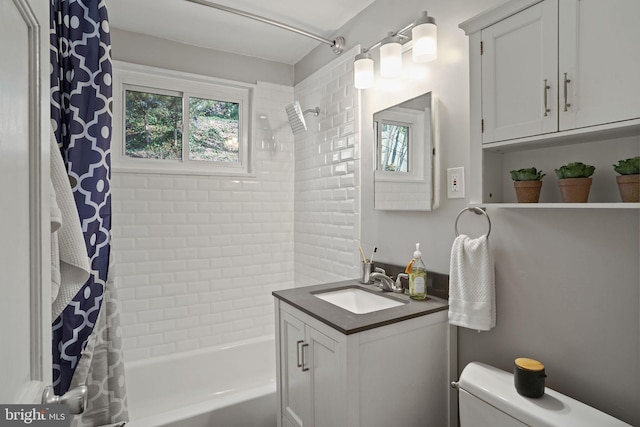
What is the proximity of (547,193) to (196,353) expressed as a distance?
99.7 inches

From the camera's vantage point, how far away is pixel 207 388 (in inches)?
103

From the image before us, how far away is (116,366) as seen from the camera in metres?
1.69

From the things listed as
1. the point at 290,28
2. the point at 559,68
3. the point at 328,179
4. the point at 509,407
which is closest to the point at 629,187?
the point at 559,68

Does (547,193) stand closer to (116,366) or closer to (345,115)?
(345,115)

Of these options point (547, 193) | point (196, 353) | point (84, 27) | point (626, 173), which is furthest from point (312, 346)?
point (84, 27)

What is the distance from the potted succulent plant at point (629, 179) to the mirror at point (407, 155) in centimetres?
78

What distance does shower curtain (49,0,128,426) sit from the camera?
147 centimetres

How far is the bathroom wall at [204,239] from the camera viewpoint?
255 cm

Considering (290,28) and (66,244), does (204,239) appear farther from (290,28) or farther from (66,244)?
(66,244)

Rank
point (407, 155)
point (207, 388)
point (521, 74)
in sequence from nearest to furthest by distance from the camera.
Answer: point (521, 74), point (407, 155), point (207, 388)

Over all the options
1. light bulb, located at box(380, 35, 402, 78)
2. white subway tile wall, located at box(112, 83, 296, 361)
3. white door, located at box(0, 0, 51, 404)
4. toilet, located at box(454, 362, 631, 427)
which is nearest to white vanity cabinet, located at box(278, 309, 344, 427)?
toilet, located at box(454, 362, 631, 427)

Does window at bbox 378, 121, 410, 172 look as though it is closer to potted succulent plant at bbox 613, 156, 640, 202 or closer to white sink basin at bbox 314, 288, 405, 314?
white sink basin at bbox 314, 288, 405, 314

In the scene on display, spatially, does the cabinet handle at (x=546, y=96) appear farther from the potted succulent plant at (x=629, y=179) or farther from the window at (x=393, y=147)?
the window at (x=393, y=147)
